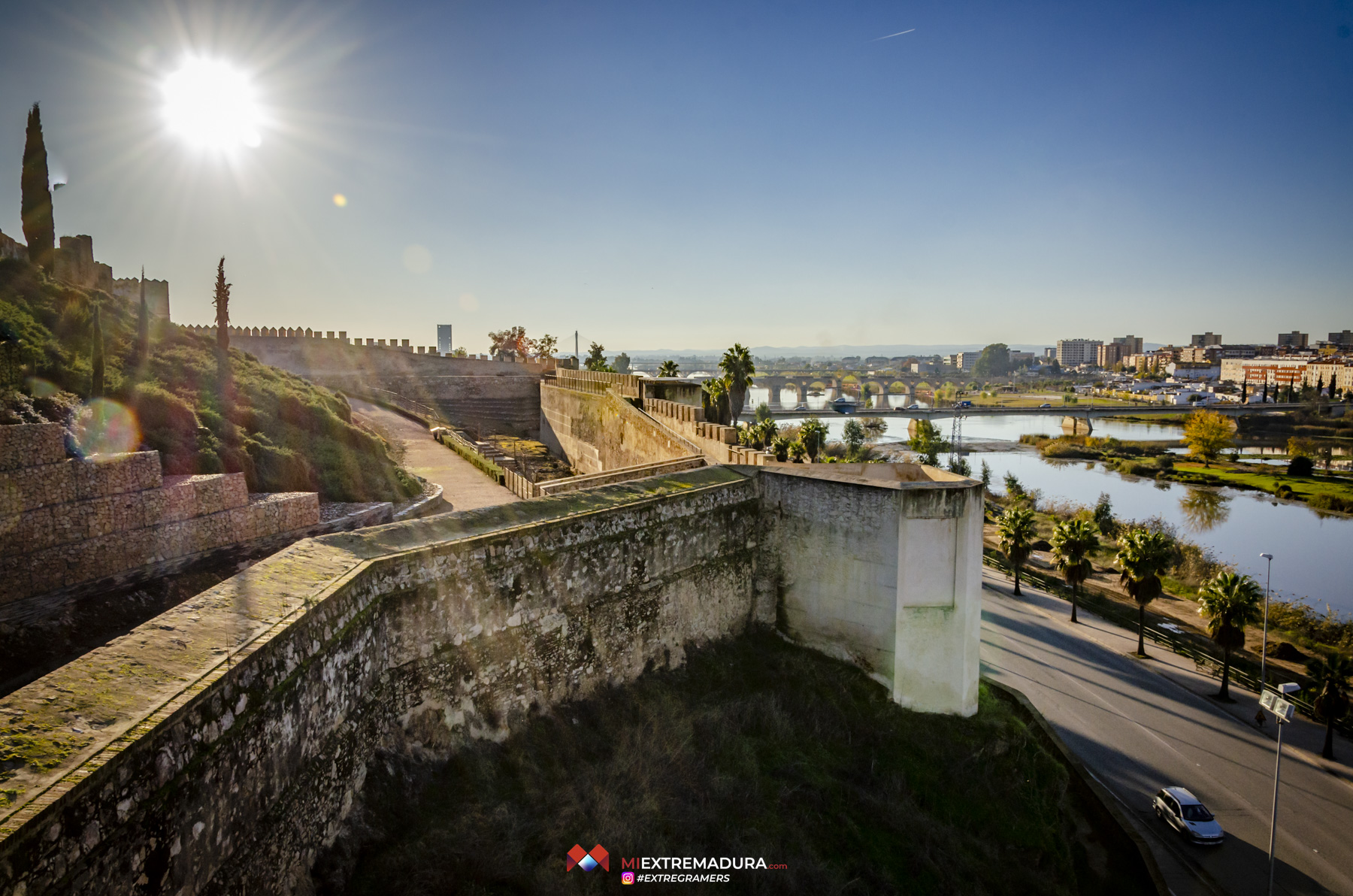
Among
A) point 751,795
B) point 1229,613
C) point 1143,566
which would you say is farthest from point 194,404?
point 1143,566

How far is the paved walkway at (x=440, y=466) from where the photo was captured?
17.0m

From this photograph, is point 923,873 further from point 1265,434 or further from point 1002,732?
point 1265,434

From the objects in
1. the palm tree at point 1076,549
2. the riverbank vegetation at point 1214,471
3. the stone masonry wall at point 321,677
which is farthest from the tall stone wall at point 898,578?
the riverbank vegetation at point 1214,471

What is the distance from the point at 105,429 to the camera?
10227mm

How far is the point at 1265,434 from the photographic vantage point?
84312mm

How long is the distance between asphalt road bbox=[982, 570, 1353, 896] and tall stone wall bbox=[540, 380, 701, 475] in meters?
11.9

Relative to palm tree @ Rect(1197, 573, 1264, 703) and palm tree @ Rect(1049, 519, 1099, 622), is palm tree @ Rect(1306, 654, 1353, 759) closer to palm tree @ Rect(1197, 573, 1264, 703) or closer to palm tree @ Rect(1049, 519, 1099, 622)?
palm tree @ Rect(1197, 573, 1264, 703)

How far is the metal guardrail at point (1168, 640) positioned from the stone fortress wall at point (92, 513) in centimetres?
2548

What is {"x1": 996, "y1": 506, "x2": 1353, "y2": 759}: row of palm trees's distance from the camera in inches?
770

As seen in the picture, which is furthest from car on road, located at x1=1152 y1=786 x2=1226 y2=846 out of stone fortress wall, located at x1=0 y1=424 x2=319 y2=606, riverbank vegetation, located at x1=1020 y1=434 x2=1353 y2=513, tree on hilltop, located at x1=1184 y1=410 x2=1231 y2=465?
tree on hilltop, located at x1=1184 y1=410 x2=1231 y2=465

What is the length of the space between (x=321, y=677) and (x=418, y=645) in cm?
153

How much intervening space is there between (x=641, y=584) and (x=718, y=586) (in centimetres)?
221

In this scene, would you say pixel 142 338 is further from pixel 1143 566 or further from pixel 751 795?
pixel 1143 566

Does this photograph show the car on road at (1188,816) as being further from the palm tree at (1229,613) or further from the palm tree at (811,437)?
the palm tree at (811,437)
